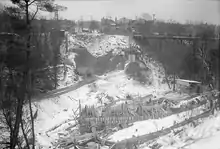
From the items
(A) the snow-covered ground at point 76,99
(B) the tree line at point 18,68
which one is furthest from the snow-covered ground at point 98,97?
(B) the tree line at point 18,68

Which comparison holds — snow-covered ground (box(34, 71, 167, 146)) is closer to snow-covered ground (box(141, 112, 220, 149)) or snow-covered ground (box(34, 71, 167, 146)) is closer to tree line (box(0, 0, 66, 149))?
tree line (box(0, 0, 66, 149))

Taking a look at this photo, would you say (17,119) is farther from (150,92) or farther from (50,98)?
(150,92)

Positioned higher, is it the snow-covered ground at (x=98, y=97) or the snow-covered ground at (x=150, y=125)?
the snow-covered ground at (x=98, y=97)

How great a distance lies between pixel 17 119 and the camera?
2498mm

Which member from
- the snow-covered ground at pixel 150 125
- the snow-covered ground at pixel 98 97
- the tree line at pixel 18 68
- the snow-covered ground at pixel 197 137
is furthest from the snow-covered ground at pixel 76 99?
the snow-covered ground at pixel 197 137

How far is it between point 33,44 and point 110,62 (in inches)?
65.8

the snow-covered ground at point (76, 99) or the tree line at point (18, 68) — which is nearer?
the tree line at point (18, 68)

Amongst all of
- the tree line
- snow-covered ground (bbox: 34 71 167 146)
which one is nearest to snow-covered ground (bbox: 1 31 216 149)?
snow-covered ground (bbox: 34 71 167 146)

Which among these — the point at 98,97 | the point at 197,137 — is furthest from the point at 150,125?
the point at 98,97

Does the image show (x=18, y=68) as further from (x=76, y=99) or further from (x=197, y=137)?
(x=197, y=137)

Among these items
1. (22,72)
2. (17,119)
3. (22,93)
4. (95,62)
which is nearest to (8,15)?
(22,72)

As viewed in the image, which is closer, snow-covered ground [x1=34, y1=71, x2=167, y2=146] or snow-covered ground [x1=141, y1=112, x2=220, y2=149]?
snow-covered ground [x1=141, y1=112, x2=220, y2=149]

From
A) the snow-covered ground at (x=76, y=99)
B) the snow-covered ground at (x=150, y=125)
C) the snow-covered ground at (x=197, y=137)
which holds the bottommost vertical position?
the snow-covered ground at (x=150, y=125)

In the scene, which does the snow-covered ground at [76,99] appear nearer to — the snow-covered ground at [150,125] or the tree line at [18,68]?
the tree line at [18,68]
